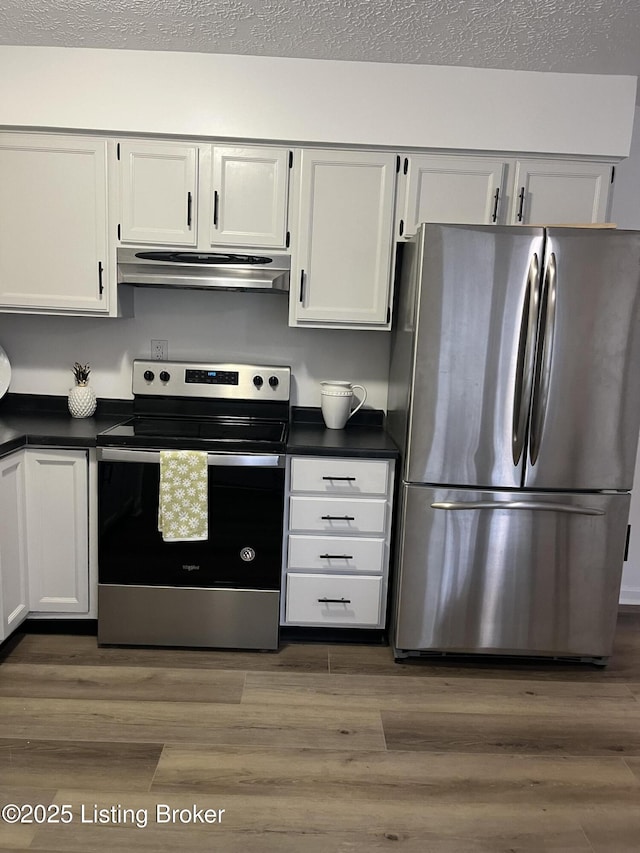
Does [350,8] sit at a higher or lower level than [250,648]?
higher

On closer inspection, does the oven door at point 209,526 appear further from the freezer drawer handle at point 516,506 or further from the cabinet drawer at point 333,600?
the freezer drawer handle at point 516,506

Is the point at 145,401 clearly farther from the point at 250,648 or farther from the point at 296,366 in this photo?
the point at 250,648

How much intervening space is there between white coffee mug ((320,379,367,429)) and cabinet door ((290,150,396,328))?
0.30 meters

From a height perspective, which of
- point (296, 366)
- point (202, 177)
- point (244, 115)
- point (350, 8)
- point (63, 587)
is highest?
point (350, 8)

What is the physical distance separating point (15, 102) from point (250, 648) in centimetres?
251

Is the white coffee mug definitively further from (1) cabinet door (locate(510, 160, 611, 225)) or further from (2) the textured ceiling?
(2) the textured ceiling

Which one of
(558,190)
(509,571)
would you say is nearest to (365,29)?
(558,190)

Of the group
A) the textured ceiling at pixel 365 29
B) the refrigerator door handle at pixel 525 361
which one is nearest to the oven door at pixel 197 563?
the refrigerator door handle at pixel 525 361

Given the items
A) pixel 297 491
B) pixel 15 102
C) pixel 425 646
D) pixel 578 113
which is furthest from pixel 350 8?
pixel 425 646

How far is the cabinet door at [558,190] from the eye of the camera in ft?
9.00

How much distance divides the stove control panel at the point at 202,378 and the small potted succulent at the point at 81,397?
23 cm

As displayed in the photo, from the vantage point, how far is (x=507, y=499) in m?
2.49

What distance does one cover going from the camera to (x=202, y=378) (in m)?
3.00

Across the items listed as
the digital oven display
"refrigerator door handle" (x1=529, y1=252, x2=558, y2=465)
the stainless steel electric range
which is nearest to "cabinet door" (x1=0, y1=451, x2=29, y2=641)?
the stainless steel electric range
